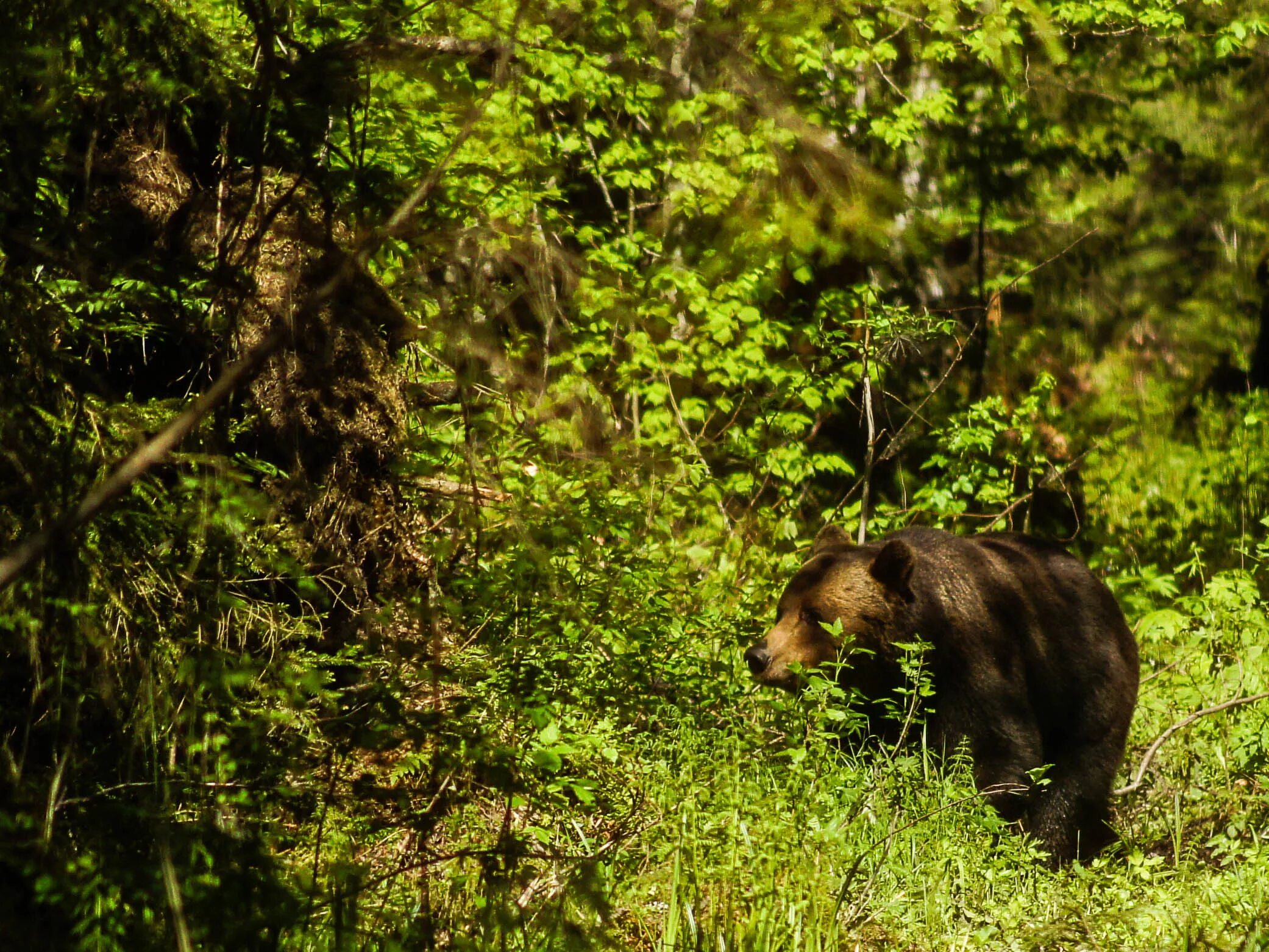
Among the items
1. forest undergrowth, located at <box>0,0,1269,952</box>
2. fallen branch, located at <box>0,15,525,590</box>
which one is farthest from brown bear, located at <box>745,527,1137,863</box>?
fallen branch, located at <box>0,15,525,590</box>

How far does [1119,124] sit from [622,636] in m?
7.95

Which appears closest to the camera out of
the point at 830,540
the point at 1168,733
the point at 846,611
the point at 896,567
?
the point at 1168,733

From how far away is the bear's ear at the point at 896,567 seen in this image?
559 centimetres

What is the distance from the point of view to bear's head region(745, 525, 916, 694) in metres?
5.61

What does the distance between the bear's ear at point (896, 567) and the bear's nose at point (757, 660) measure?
2.19ft

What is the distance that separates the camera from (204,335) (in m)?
4.41

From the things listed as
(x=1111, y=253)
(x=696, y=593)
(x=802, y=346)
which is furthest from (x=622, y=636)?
(x=1111, y=253)

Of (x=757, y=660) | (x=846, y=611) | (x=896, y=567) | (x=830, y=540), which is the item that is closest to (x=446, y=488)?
(x=757, y=660)

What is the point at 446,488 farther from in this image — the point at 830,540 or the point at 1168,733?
the point at 1168,733

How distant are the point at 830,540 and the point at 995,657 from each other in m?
1.07

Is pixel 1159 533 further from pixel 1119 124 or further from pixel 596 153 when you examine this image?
pixel 596 153

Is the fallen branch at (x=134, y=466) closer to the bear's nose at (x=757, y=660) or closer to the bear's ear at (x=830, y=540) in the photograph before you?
the bear's nose at (x=757, y=660)

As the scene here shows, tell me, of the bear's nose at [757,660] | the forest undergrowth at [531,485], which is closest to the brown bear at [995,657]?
the bear's nose at [757,660]

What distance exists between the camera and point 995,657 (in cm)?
568
